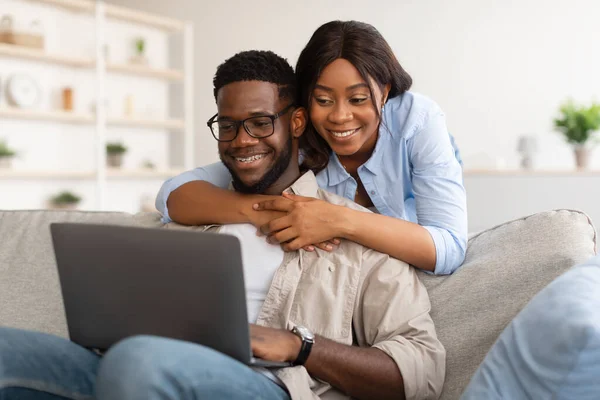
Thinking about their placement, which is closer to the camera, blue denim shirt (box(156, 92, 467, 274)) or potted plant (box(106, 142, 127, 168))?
blue denim shirt (box(156, 92, 467, 274))

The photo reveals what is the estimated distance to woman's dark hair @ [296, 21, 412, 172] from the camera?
1854 millimetres

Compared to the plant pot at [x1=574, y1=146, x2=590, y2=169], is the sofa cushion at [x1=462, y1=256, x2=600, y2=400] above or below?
below

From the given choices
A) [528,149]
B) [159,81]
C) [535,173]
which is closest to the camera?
[535,173]

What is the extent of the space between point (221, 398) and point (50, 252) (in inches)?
46.2

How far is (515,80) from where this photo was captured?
258 inches

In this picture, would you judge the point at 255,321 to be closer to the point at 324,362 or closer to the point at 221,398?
the point at 324,362

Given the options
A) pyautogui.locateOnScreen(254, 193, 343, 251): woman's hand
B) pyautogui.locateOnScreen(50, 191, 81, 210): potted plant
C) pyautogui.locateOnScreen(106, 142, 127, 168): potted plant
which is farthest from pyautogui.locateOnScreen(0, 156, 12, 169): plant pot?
pyautogui.locateOnScreen(254, 193, 343, 251): woman's hand

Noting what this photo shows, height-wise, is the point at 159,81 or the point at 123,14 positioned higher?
the point at 123,14

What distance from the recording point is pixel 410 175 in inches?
80.1

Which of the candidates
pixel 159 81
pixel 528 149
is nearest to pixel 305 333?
pixel 528 149

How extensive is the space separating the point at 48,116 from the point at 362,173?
4.73 m

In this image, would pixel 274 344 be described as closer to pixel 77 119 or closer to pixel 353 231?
pixel 353 231

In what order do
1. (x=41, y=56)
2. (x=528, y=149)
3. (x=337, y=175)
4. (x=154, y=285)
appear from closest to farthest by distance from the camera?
1. (x=154, y=285)
2. (x=337, y=175)
3. (x=528, y=149)
4. (x=41, y=56)

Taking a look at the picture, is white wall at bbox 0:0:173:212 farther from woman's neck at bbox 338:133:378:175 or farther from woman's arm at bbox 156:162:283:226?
woman's neck at bbox 338:133:378:175
